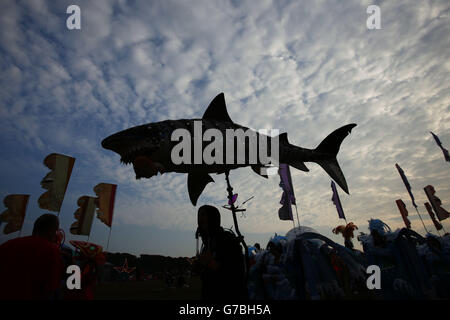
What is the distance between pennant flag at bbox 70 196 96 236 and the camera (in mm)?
12820

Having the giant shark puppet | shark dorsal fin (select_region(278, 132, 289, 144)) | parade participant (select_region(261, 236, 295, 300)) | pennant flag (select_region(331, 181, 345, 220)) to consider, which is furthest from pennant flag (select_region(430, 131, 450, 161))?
the giant shark puppet

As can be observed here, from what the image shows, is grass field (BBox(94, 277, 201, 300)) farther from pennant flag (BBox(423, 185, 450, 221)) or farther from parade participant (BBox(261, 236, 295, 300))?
pennant flag (BBox(423, 185, 450, 221))

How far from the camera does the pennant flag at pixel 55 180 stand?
30.9ft

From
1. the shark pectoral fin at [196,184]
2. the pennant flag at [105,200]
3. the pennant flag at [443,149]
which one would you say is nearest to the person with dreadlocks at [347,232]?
the shark pectoral fin at [196,184]

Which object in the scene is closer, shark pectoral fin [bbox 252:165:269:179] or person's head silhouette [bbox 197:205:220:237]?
person's head silhouette [bbox 197:205:220:237]

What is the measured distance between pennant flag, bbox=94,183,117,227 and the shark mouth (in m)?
13.0

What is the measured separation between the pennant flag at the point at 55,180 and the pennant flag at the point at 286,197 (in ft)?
39.2

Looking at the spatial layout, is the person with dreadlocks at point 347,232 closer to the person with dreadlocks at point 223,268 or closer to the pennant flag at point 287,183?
the pennant flag at point 287,183

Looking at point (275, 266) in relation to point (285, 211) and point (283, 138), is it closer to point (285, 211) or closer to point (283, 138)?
point (283, 138)

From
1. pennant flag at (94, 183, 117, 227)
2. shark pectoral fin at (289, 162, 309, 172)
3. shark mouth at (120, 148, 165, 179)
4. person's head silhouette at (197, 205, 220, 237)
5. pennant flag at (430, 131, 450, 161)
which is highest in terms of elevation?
pennant flag at (430, 131, 450, 161)
